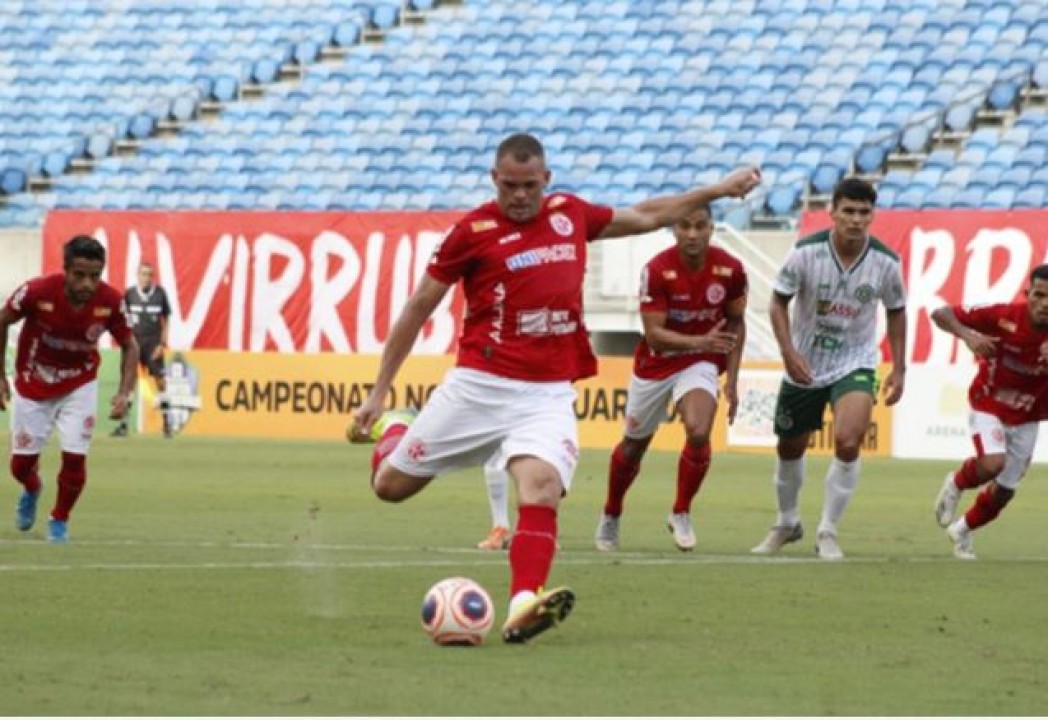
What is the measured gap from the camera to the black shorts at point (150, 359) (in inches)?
1225

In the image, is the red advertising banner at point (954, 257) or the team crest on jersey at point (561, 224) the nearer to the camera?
the team crest on jersey at point (561, 224)

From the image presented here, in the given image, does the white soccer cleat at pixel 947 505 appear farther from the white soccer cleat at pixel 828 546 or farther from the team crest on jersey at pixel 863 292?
the team crest on jersey at pixel 863 292

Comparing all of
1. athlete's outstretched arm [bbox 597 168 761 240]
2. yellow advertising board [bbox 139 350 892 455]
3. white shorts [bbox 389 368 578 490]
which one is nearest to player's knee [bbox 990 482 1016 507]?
athlete's outstretched arm [bbox 597 168 761 240]

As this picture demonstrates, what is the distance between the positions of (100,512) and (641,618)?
8.33 metres

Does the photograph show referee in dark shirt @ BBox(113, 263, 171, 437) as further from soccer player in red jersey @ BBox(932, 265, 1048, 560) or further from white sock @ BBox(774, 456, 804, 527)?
soccer player in red jersey @ BBox(932, 265, 1048, 560)

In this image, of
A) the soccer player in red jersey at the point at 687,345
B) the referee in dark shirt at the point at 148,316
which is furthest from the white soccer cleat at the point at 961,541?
the referee in dark shirt at the point at 148,316

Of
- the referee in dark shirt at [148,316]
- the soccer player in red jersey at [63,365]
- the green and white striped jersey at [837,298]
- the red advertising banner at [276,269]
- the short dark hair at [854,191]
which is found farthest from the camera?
the red advertising banner at [276,269]

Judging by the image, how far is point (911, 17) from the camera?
118 feet

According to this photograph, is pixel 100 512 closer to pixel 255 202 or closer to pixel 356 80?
pixel 255 202

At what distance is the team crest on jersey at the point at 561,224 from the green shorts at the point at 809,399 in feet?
15.0

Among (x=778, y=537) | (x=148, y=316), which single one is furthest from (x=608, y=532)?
(x=148, y=316)

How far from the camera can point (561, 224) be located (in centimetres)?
1020

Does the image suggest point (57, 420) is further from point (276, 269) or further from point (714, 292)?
point (276, 269)

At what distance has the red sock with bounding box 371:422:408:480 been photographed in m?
10.6
